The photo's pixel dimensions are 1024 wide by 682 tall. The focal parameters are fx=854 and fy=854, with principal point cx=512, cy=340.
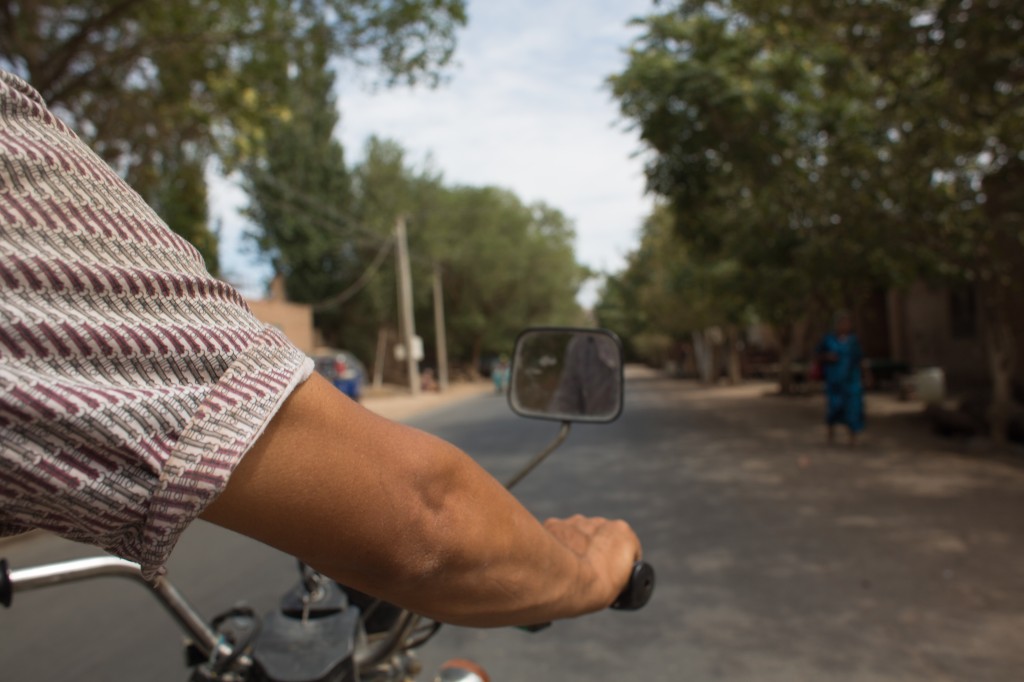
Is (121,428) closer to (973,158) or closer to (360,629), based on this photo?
(360,629)

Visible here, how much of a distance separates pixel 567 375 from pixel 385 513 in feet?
3.37

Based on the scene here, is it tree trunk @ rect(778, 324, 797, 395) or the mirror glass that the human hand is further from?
tree trunk @ rect(778, 324, 797, 395)

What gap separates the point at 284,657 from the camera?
61.3 inches

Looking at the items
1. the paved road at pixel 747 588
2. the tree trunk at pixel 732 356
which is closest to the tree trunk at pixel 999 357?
the paved road at pixel 747 588

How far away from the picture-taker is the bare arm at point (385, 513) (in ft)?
2.43

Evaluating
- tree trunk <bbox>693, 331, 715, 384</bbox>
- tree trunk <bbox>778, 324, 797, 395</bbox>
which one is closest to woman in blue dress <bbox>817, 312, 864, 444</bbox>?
tree trunk <bbox>778, 324, 797, 395</bbox>

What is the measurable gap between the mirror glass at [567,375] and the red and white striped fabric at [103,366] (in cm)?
105

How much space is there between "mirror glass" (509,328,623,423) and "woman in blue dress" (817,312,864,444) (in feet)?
32.1

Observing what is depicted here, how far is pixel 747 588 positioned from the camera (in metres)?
4.97

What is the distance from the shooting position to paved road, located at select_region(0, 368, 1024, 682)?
12.9 feet

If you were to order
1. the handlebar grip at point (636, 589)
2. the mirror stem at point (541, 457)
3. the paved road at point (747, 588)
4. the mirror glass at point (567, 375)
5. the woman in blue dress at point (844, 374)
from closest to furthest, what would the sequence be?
the handlebar grip at point (636, 589) → the mirror stem at point (541, 457) → the mirror glass at point (567, 375) → the paved road at point (747, 588) → the woman in blue dress at point (844, 374)

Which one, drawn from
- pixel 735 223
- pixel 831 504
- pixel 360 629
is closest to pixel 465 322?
pixel 735 223

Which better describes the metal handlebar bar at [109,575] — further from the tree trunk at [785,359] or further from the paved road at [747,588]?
the tree trunk at [785,359]

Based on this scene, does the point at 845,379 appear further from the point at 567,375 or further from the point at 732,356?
the point at 732,356
